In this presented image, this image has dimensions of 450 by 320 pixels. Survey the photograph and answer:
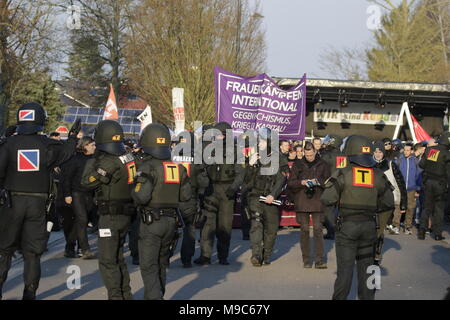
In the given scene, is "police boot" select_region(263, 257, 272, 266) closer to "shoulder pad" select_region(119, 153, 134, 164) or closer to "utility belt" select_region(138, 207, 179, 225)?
"utility belt" select_region(138, 207, 179, 225)

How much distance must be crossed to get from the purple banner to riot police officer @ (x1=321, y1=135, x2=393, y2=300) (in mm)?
8562

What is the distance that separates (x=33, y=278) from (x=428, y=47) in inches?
1292

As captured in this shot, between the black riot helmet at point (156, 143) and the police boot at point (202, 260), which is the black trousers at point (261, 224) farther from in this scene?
the black riot helmet at point (156, 143)

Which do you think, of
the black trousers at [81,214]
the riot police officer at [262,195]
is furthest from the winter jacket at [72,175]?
the riot police officer at [262,195]

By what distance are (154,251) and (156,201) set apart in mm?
527

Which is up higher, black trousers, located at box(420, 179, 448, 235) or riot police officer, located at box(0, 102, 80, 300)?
riot police officer, located at box(0, 102, 80, 300)

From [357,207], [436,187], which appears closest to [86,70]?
[436,187]

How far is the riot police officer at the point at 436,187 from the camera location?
627 inches

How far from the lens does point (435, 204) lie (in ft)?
52.5

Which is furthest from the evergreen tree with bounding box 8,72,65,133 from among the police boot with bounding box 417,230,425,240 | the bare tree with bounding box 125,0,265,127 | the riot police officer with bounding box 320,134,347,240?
the police boot with bounding box 417,230,425,240

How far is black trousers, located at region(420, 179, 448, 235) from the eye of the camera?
15938 millimetres

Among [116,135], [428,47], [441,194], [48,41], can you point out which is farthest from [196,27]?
[116,135]

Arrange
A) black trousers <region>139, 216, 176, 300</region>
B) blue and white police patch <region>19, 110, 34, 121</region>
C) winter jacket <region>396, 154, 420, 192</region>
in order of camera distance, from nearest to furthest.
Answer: black trousers <region>139, 216, 176, 300</region>, blue and white police patch <region>19, 110, 34, 121</region>, winter jacket <region>396, 154, 420, 192</region>

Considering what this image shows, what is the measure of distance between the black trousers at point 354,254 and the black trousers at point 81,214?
5.51m
